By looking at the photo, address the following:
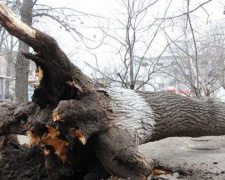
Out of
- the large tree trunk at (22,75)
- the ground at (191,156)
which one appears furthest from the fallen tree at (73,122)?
the large tree trunk at (22,75)

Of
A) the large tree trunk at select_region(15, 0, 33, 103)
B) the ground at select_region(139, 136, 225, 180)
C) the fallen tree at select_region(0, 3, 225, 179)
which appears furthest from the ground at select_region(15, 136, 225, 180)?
the large tree trunk at select_region(15, 0, 33, 103)

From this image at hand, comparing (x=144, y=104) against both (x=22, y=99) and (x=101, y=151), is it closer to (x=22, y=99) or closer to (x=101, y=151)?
(x=101, y=151)

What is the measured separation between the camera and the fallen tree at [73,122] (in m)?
2.07

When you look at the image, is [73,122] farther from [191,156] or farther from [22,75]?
[22,75]

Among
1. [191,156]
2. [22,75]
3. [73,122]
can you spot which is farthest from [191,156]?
[22,75]

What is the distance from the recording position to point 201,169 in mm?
2523

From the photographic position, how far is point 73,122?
6.79ft

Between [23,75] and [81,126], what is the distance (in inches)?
224

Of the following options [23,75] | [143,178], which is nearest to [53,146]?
[143,178]

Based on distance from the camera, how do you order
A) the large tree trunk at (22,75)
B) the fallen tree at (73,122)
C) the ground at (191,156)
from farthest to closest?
1. the large tree trunk at (22,75)
2. the ground at (191,156)
3. the fallen tree at (73,122)

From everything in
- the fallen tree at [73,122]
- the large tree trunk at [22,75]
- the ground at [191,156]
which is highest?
the large tree trunk at [22,75]

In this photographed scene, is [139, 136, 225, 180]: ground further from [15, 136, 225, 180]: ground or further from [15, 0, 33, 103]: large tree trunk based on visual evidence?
[15, 0, 33, 103]: large tree trunk

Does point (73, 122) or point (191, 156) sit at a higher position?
point (73, 122)

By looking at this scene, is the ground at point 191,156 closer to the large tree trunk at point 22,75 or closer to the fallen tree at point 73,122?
the fallen tree at point 73,122
